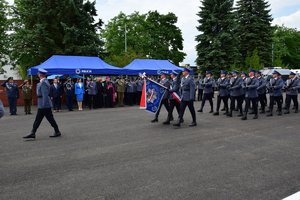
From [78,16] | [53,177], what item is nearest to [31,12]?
[78,16]

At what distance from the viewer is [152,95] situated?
10.9 meters

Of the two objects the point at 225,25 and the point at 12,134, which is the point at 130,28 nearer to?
the point at 225,25

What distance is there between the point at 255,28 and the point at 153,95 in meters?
38.6

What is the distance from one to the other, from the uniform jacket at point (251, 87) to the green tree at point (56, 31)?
1791 centimetres

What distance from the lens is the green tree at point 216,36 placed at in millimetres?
37156

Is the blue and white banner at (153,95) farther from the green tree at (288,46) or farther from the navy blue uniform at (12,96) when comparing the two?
the green tree at (288,46)

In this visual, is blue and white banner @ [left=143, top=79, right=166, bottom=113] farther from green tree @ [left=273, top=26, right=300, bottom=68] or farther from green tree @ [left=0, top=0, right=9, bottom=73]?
green tree @ [left=273, top=26, right=300, bottom=68]

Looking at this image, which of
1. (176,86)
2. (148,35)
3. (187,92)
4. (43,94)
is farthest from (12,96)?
→ (148,35)

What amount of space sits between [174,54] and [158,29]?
539cm

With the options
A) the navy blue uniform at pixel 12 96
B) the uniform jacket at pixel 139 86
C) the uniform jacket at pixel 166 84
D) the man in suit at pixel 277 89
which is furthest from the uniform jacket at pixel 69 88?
the man in suit at pixel 277 89

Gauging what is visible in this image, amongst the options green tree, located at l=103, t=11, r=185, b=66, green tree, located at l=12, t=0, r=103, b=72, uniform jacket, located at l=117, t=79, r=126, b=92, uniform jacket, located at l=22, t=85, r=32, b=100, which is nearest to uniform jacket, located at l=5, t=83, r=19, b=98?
uniform jacket, located at l=22, t=85, r=32, b=100

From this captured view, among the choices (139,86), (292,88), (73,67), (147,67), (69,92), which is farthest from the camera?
(147,67)

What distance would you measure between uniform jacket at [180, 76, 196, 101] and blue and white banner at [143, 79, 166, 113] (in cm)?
89

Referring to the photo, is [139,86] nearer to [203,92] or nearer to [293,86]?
[203,92]
